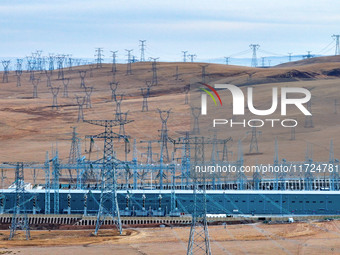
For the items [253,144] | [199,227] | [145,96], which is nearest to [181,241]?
[199,227]

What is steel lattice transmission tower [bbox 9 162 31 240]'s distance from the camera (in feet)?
131

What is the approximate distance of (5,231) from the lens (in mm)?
42438

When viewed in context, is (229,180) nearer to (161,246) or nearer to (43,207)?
(43,207)

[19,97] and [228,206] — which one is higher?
[19,97]

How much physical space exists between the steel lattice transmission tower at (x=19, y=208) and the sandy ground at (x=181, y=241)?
1.85 ft

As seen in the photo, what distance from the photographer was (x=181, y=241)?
38375 millimetres

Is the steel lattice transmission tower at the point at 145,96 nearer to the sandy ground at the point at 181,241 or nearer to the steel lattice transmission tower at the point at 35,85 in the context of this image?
the steel lattice transmission tower at the point at 35,85

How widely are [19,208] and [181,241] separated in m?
11.4

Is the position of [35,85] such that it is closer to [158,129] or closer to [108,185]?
[158,129]

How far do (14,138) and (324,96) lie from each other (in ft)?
115

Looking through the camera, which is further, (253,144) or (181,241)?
(253,144)

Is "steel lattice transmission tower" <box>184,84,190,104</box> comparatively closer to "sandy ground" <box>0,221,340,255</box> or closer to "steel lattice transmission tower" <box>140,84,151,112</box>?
"steel lattice transmission tower" <box>140,84,151,112</box>

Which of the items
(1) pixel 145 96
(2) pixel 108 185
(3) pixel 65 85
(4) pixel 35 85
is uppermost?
(4) pixel 35 85

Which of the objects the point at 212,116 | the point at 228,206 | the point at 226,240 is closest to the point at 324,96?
the point at 212,116
